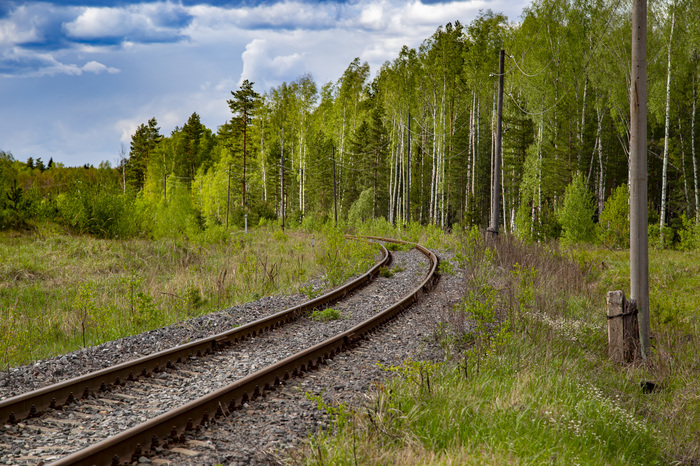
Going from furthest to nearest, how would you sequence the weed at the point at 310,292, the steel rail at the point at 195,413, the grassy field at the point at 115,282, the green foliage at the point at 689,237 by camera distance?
the green foliage at the point at 689,237 → the weed at the point at 310,292 → the grassy field at the point at 115,282 → the steel rail at the point at 195,413

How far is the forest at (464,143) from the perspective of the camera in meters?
20.2

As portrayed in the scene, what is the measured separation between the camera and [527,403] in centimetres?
439

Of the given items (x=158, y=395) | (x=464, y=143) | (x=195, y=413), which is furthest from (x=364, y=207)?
(x=195, y=413)

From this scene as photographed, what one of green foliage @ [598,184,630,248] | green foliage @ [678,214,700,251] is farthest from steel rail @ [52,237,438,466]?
green foliage @ [598,184,630,248]

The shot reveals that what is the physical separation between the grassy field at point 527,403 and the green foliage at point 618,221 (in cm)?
1234

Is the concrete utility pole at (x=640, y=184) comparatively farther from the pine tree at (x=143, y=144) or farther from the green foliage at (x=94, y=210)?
the pine tree at (x=143, y=144)

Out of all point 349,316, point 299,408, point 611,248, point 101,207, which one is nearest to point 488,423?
point 299,408

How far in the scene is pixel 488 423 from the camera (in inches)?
155

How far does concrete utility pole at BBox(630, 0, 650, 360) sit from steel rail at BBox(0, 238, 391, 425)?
525cm

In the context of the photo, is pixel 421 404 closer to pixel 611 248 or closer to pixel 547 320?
pixel 547 320

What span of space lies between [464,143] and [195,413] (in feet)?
118

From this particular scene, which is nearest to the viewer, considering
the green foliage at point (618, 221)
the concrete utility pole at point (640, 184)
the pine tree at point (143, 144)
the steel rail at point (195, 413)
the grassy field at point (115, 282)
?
the steel rail at point (195, 413)

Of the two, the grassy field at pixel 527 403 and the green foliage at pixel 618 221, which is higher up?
the green foliage at pixel 618 221

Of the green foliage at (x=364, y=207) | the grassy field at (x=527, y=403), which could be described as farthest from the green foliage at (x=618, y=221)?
the green foliage at (x=364, y=207)
